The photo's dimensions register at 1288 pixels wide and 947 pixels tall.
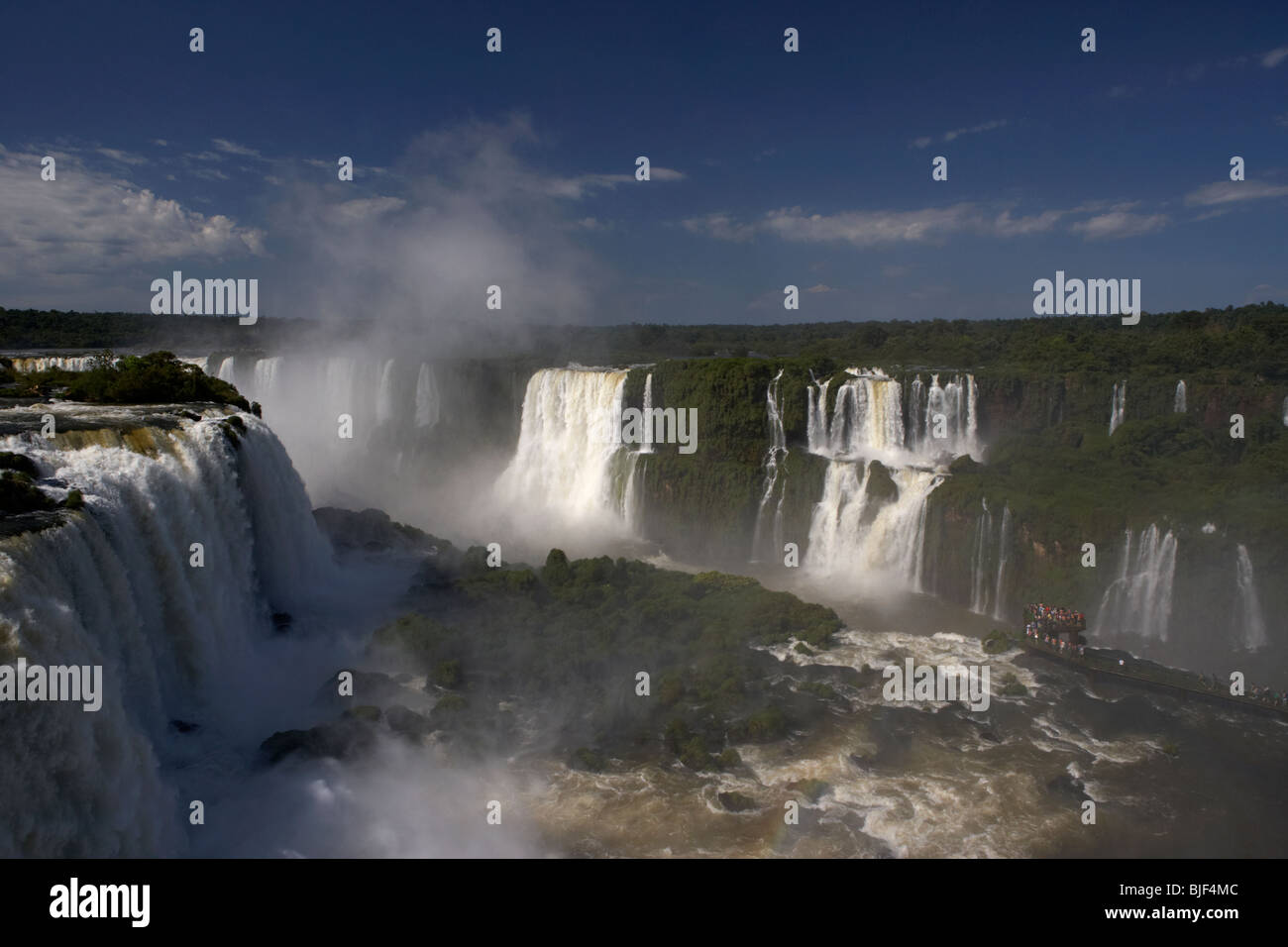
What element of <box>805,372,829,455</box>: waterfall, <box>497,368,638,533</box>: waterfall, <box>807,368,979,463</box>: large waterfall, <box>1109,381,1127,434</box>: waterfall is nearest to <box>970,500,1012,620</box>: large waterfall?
<box>807,368,979,463</box>: large waterfall

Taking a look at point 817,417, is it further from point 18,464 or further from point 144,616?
point 18,464

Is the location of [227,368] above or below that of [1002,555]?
above

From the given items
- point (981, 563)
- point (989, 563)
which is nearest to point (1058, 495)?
point (989, 563)

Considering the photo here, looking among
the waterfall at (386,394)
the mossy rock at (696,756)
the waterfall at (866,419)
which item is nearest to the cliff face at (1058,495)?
the waterfall at (866,419)

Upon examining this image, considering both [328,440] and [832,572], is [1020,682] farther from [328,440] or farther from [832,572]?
[328,440]

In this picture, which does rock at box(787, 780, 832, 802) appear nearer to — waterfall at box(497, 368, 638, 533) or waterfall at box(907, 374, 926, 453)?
waterfall at box(907, 374, 926, 453)
